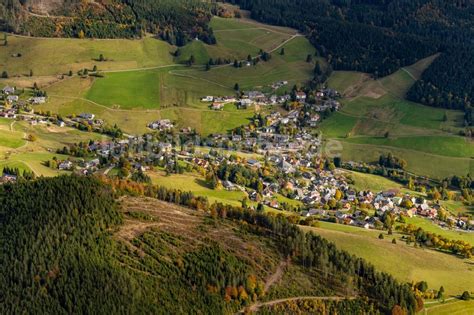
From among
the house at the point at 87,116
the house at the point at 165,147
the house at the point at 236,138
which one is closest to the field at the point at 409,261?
the house at the point at 165,147

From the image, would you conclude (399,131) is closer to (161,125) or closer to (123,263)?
(161,125)

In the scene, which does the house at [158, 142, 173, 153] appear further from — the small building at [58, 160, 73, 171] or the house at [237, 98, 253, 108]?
the house at [237, 98, 253, 108]

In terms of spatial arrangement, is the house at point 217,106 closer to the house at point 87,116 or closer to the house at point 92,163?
the house at point 87,116

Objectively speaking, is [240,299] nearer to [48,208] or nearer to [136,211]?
[136,211]

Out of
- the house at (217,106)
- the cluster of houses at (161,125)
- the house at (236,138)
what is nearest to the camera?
the house at (236,138)

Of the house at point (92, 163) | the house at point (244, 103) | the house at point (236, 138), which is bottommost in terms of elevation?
the house at point (92, 163)

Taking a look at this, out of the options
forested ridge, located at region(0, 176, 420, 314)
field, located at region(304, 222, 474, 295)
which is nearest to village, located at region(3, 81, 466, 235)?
field, located at region(304, 222, 474, 295)

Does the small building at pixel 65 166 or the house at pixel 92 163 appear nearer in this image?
the small building at pixel 65 166
